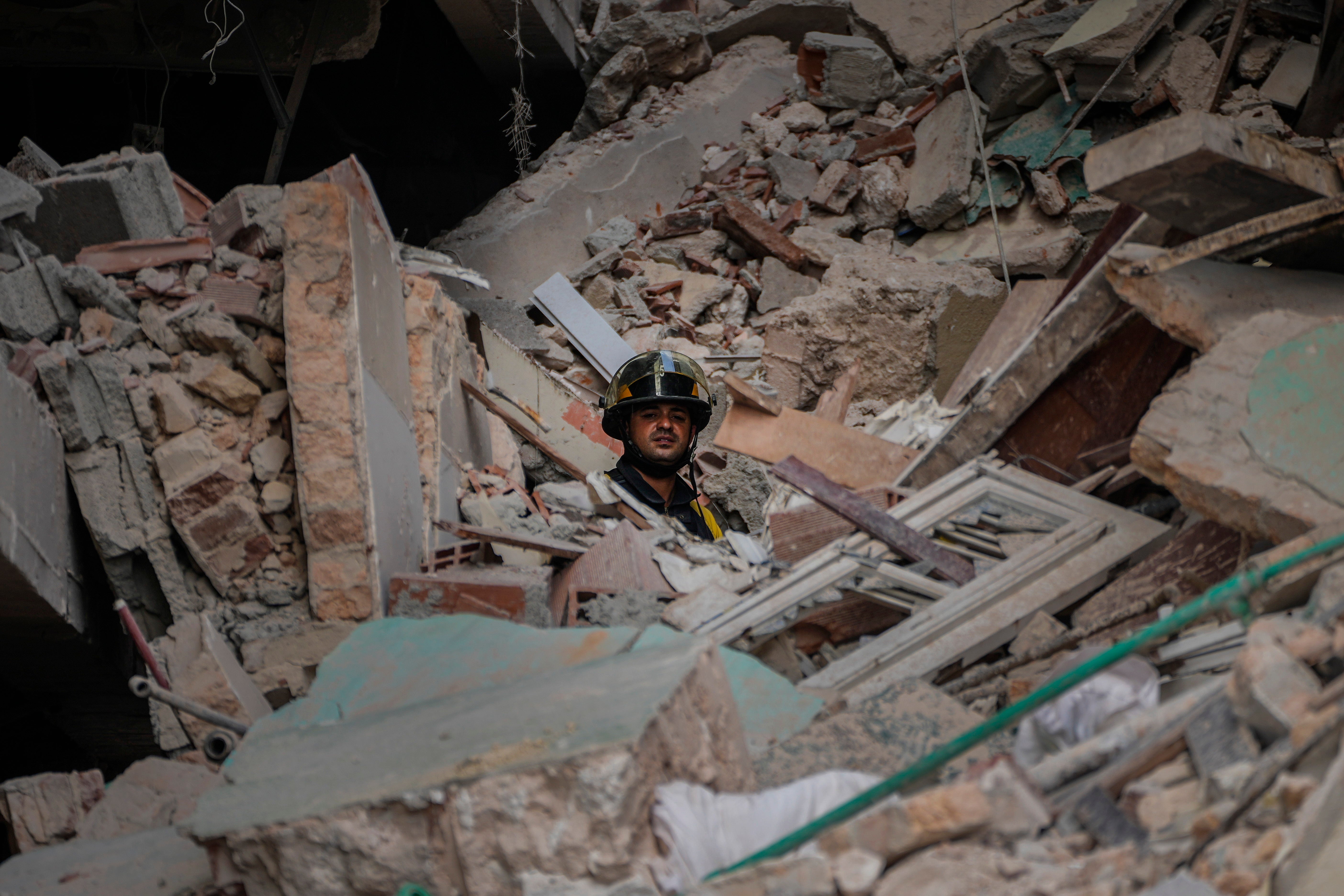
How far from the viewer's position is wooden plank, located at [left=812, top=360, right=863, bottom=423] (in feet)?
18.8

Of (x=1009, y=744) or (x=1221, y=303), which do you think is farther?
(x=1221, y=303)

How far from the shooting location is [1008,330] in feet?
18.3

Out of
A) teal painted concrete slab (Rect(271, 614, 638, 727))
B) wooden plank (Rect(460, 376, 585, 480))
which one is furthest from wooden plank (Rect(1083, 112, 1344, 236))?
wooden plank (Rect(460, 376, 585, 480))

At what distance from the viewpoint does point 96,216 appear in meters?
4.23

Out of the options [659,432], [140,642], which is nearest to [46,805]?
[140,642]

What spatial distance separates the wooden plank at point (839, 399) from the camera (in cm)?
572

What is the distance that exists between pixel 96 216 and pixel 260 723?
295 centimetres

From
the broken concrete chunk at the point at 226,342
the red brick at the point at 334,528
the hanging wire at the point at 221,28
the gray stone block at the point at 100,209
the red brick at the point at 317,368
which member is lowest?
the red brick at the point at 334,528

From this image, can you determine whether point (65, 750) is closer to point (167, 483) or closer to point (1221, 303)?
point (167, 483)

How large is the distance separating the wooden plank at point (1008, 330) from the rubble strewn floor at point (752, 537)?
6 cm

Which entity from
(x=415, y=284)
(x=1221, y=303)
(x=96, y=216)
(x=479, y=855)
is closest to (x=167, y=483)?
(x=96, y=216)

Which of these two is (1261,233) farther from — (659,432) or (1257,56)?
(1257,56)

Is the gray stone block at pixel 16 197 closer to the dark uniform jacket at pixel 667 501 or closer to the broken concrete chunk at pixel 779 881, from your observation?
the dark uniform jacket at pixel 667 501

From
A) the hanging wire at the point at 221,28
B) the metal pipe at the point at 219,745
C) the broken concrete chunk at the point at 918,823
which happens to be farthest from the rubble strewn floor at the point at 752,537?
the hanging wire at the point at 221,28
